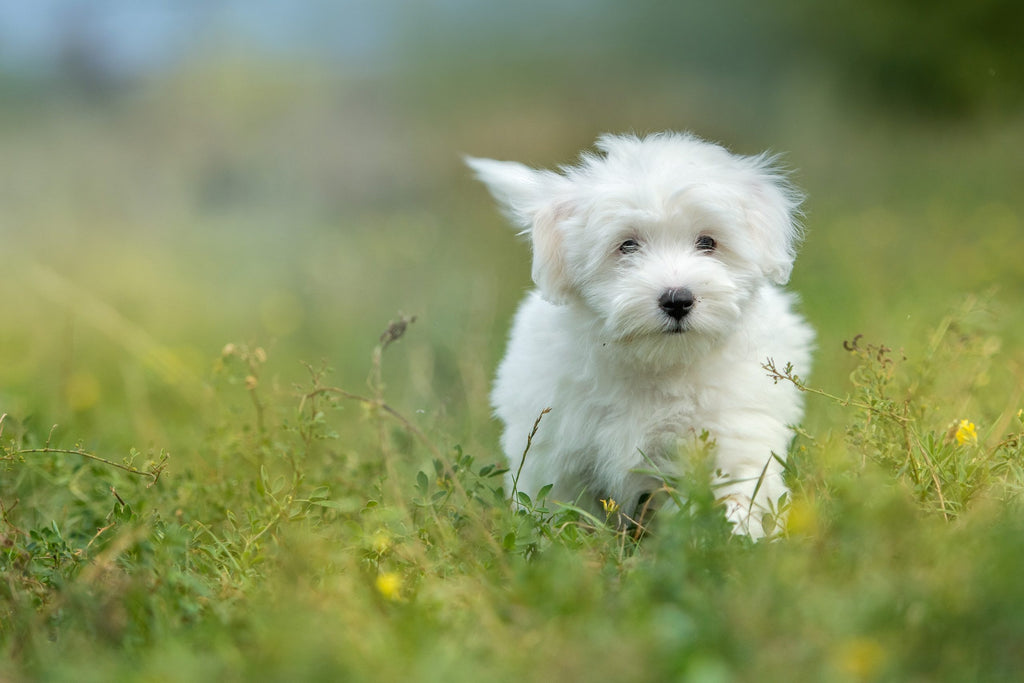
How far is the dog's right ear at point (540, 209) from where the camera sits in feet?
10.3

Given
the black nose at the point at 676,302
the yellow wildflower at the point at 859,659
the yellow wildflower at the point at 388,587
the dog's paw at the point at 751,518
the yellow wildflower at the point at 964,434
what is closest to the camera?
the yellow wildflower at the point at 859,659

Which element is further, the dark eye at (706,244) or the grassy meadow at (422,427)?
the dark eye at (706,244)

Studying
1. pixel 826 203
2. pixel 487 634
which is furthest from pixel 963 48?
pixel 487 634

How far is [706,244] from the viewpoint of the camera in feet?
9.95

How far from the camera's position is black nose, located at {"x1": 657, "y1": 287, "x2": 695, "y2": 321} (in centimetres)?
282

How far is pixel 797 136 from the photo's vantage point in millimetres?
9781

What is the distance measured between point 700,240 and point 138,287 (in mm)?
5793

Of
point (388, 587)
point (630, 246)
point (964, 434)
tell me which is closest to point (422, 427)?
point (630, 246)

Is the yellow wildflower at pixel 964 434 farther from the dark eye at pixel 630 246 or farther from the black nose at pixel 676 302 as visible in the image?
the dark eye at pixel 630 246

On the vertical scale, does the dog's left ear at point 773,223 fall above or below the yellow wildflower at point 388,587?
above

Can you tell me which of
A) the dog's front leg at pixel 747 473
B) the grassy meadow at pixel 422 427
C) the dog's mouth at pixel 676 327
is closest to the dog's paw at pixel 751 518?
the dog's front leg at pixel 747 473

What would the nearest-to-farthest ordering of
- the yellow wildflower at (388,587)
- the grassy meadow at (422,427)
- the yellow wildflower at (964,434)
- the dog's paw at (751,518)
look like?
1. the grassy meadow at (422,427)
2. the yellow wildflower at (388,587)
3. the dog's paw at (751,518)
4. the yellow wildflower at (964,434)

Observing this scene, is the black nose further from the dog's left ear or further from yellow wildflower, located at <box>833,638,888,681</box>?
yellow wildflower, located at <box>833,638,888,681</box>

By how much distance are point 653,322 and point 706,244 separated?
1.11ft
